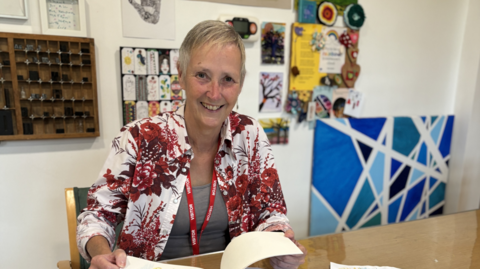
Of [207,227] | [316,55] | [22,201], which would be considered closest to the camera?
[207,227]

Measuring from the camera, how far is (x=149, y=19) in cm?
167

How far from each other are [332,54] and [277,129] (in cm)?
62

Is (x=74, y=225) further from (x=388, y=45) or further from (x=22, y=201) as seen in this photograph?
(x=388, y=45)

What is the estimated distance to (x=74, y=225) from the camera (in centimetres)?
117

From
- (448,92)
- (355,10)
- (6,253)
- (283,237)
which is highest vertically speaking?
(355,10)

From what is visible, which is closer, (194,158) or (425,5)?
(194,158)

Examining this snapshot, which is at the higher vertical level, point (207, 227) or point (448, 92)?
point (448, 92)

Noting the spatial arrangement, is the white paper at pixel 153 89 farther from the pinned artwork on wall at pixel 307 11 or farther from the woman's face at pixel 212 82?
the pinned artwork on wall at pixel 307 11

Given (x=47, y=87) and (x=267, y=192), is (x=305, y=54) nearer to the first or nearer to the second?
(x=267, y=192)

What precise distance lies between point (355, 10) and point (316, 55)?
0.40 metres

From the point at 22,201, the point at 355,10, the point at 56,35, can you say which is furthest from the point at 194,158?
the point at 355,10

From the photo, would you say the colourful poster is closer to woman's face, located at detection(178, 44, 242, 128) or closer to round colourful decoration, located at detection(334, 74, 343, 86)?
round colourful decoration, located at detection(334, 74, 343, 86)

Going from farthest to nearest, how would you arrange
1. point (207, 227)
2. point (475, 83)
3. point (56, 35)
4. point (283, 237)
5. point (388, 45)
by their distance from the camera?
1. point (475, 83)
2. point (388, 45)
3. point (56, 35)
4. point (207, 227)
5. point (283, 237)

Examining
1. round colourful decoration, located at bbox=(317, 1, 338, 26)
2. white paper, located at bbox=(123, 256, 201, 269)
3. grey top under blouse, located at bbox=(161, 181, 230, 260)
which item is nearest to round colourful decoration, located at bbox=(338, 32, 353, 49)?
round colourful decoration, located at bbox=(317, 1, 338, 26)
